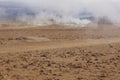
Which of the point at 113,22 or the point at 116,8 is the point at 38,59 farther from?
the point at 113,22

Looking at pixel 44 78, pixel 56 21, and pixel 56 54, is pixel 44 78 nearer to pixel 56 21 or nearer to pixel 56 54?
pixel 56 54

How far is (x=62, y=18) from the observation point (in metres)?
57.4

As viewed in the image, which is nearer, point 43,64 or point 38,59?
point 43,64

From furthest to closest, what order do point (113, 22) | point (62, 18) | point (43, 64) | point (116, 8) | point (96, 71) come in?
point (62, 18) < point (113, 22) < point (116, 8) < point (43, 64) < point (96, 71)

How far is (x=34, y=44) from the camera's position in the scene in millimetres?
24141

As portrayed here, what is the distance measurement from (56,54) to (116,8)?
1115 inches

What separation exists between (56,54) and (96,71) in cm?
451

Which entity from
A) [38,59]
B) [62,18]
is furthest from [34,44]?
[62,18]

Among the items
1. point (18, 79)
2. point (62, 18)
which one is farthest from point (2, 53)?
point (62, 18)

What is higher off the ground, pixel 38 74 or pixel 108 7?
pixel 108 7

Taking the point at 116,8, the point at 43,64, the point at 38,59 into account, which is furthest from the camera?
the point at 116,8

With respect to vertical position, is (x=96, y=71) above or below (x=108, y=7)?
below

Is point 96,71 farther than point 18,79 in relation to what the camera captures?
Yes

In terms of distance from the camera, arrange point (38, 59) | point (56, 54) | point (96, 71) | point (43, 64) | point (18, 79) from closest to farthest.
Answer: point (18, 79), point (96, 71), point (43, 64), point (38, 59), point (56, 54)
